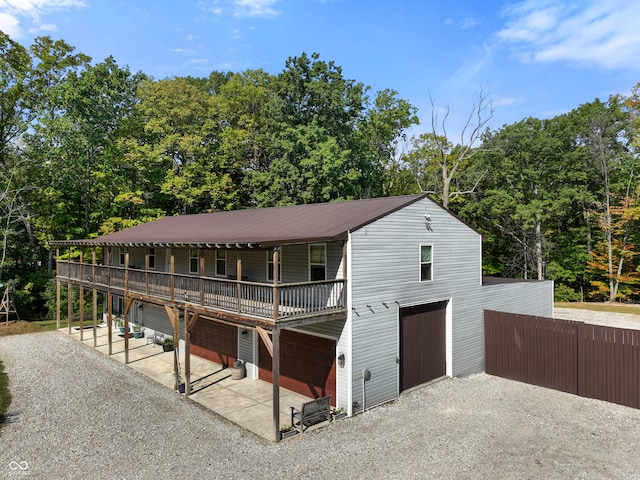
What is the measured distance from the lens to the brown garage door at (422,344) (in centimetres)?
1408

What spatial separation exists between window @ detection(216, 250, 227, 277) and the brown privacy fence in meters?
11.1

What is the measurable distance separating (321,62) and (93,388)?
2882 centimetres

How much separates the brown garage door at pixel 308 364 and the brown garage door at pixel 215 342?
259cm

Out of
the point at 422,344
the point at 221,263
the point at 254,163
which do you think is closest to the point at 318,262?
the point at 422,344

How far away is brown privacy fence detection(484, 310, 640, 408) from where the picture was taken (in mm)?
12789

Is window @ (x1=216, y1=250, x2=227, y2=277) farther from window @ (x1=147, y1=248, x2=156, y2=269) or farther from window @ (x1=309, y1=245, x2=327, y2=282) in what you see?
window @ (x1=147, y1=248, x2=156, y2=269)

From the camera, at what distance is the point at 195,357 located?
19.1 metres

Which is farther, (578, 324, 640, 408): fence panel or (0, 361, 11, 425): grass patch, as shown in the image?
(0, 361, 11, 425): grass patch

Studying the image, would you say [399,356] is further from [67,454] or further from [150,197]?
[150,197]

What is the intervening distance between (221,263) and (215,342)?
11.7 ft

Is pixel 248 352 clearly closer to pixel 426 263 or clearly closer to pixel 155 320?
pixel 426 263

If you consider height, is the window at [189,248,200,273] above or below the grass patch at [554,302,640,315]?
above

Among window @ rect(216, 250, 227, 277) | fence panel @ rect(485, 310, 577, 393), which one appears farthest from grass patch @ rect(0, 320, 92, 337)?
fence panel @ rect(485, 310, 577, 393)

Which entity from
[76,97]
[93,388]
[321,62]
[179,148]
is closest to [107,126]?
[76,97]
